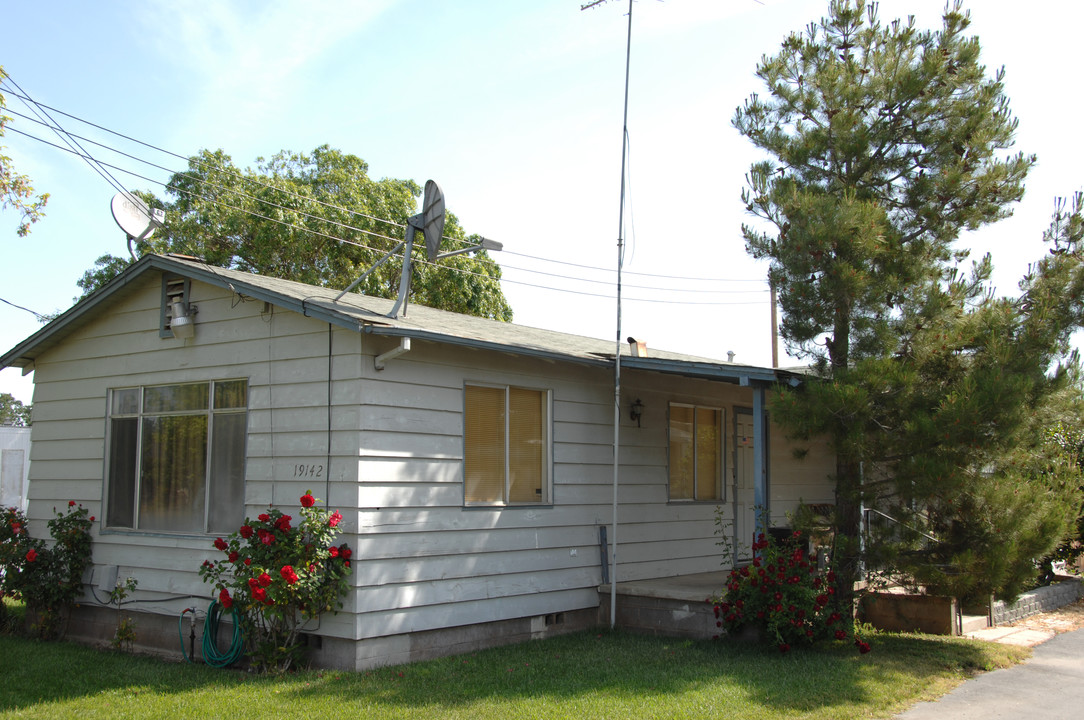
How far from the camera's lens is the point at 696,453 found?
456 inches

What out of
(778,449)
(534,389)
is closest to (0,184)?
(534,389)

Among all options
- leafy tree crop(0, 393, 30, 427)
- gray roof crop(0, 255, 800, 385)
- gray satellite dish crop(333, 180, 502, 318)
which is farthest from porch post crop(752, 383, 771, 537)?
leafy tree crop(0, 393, 30, 427)

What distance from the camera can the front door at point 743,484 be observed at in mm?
12008

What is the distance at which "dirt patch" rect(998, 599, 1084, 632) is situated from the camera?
34.0ft

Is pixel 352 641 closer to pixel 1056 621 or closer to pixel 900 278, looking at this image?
pixel 900 278

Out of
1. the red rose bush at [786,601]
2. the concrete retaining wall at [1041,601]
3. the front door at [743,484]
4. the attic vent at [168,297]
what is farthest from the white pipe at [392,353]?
the concrete retaining wall at [1041,601]

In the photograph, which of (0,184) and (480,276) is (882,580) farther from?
(480,276)

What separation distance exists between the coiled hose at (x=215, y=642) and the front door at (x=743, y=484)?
6.56 meters

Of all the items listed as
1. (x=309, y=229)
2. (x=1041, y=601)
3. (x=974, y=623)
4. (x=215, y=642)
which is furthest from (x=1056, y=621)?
(x=309, y=229)

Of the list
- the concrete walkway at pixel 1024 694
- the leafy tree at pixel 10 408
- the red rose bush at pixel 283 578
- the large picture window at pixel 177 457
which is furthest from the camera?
the leafy tree at pixel 10 408

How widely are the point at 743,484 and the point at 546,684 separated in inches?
232

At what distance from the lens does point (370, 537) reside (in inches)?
300

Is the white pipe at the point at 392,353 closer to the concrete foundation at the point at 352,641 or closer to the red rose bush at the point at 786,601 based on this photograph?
the concrete foundation at the point at 352,641

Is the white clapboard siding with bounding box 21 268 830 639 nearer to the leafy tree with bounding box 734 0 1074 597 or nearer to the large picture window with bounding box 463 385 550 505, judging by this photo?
the large picture window with bounding box 463 385 550 505
